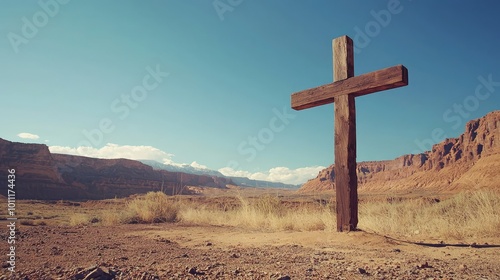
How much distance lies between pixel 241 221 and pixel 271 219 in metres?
1.28

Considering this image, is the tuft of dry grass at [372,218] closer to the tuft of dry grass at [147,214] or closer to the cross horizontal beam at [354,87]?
the tuft of dry grass at [147,214]

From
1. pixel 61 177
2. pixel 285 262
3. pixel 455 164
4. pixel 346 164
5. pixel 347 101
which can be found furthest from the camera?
pixel 455 164

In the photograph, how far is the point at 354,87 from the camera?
17.7 feet

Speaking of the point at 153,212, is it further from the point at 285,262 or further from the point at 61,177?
the point at 61,177

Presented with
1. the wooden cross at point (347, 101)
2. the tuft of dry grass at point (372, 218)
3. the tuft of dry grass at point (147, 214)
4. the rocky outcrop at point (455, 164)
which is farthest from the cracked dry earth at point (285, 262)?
the rocky outcrop at point (455, 164)

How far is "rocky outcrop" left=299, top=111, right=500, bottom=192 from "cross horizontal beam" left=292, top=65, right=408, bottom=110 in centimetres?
5710

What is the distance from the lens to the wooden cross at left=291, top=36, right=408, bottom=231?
506 centimetres

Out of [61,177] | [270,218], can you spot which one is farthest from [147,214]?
[61,177]

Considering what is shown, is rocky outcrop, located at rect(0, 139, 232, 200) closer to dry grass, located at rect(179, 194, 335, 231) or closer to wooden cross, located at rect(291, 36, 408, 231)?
dry grass, located at rect(179, 194, 335, 231)

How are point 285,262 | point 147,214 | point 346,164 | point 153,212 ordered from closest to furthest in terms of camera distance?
point 285,262 → point 346,164 → point 147,214 → point 153,212

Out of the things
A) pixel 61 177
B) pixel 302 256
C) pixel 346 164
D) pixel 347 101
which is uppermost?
pixel 347 101

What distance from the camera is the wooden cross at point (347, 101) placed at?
16.6 feet

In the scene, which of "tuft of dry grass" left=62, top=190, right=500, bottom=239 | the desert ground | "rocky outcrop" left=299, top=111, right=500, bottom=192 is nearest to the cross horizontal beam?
the desert ground

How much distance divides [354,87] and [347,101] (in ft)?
0.90
